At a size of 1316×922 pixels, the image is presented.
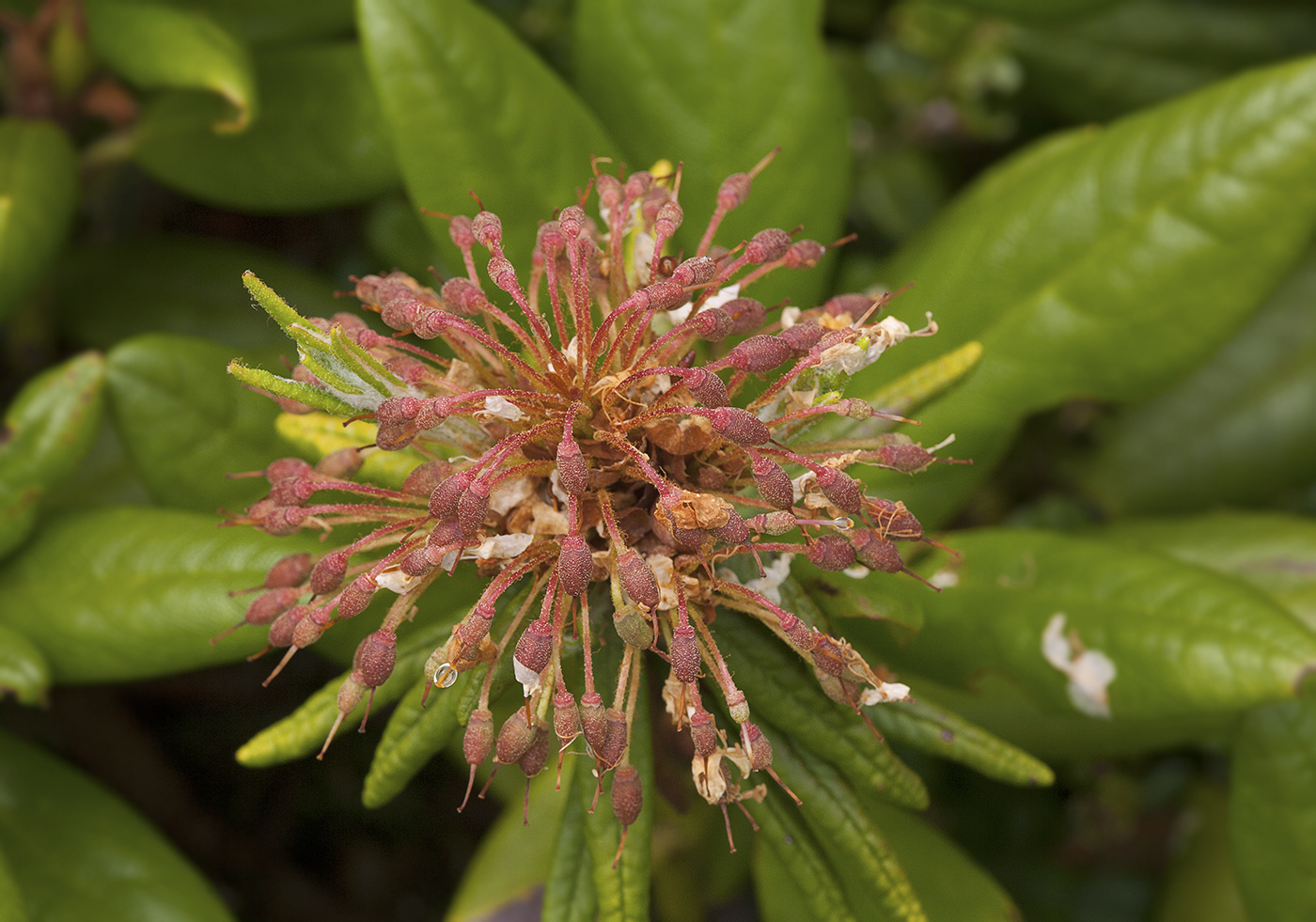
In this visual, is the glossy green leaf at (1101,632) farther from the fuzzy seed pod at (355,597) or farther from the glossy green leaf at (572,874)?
the fuzzy seed pod at (355,597)

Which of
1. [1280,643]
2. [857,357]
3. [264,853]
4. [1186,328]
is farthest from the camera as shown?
[264,853]

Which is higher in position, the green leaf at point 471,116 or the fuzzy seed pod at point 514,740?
the green leaf at point 471,116

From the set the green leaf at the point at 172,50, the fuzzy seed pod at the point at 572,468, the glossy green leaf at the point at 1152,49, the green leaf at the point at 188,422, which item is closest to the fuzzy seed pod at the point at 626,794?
the fuzzy seed pod at the point at 572,468

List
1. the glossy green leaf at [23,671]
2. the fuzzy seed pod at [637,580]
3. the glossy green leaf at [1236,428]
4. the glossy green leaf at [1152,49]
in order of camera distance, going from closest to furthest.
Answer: the fuzzy seed pod at [637,580]
the glossy green leaf at [23,671]
the glossy green leaf at [1236,428]
the glossy green leaf at [1152,49]

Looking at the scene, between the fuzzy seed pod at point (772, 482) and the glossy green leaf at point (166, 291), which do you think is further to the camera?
the glossy green leaf at point (166, 291)

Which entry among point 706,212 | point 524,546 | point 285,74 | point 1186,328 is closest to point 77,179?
point 285,74

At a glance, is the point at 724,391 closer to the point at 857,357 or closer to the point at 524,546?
the point at 857,357

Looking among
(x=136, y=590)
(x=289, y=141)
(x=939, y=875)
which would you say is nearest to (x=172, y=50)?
(x=289, y=141)
